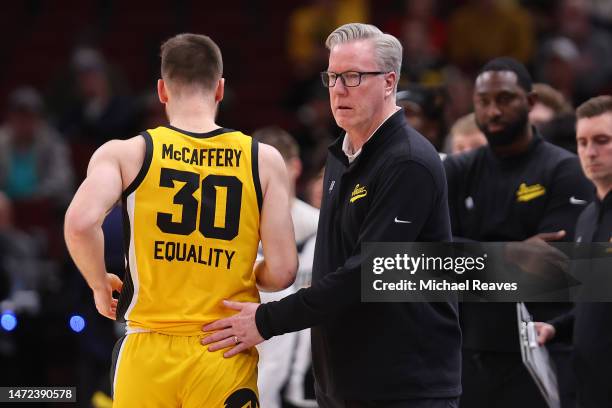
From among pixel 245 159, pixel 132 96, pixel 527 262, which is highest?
pixel 132 96

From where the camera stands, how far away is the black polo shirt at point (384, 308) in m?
4.40

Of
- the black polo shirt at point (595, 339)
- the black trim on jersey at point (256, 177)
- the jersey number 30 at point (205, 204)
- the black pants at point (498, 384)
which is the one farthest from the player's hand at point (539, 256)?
the jersey number 30 at point (205, 204)

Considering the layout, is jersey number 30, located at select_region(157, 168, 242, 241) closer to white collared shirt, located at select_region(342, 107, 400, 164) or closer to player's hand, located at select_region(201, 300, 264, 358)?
player's hand, located at select_region(201, 300, 264, 358)

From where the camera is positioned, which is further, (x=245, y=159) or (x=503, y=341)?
(x=503, y=341)

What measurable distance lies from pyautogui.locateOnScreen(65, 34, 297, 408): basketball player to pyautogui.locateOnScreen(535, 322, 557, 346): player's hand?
1.59m

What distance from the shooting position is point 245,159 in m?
4.59

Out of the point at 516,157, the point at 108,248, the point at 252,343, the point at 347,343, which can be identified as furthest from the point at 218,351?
the point at 108,248

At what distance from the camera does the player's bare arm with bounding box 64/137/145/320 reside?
173 inches

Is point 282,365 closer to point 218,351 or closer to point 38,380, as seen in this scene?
point 218,351

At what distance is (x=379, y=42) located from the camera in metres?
4.62

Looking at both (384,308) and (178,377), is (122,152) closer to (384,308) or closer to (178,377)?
(178,377)

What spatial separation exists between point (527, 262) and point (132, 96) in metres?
8.02

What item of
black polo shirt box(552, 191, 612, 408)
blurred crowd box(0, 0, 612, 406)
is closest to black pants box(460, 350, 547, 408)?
black polo shirt box(552, 191, 612, 408)

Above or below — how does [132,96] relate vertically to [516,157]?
above
